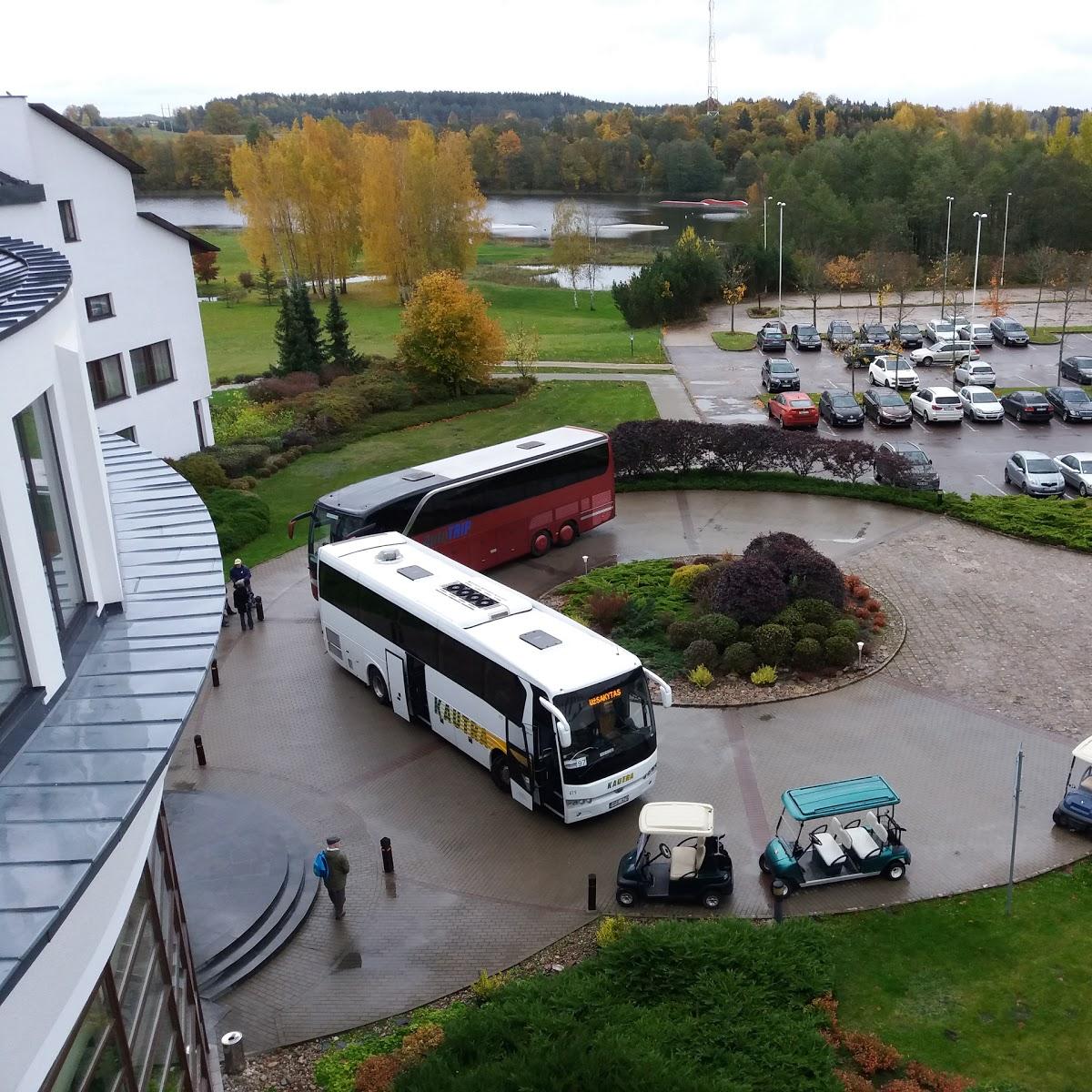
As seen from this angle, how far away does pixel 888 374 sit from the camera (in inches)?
1672

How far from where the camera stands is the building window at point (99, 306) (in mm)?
30859

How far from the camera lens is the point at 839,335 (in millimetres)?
51469

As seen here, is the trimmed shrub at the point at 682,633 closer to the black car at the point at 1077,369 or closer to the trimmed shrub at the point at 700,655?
the trimmed shrub at the point at 700,655

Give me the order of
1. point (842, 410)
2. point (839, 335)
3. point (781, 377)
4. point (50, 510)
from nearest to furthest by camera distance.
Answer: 1. point (50, 510)
2. point (842, 410)
3. point (781, 377)
4. point (839, 335)

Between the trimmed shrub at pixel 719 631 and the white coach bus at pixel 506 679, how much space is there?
3.26 metres

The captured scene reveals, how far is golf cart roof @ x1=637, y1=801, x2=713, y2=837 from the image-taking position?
13.8m

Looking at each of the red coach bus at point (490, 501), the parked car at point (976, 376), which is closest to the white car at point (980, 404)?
the parked car at point (976, 376)

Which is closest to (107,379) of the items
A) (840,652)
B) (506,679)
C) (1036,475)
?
(506,679)

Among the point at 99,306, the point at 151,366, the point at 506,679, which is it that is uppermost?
the point at 99,306

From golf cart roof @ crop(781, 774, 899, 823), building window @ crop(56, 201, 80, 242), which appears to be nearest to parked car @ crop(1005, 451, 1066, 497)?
golf cart roof @ crop(781, 774, 899, 823)

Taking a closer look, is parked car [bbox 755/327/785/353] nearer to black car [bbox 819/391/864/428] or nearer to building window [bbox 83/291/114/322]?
black car [bbox 819/391/864/428]

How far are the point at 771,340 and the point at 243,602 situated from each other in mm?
35116

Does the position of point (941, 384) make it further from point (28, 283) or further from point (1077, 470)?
point (28, 283)

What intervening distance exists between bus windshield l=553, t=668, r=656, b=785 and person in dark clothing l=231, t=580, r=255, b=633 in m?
10.6
